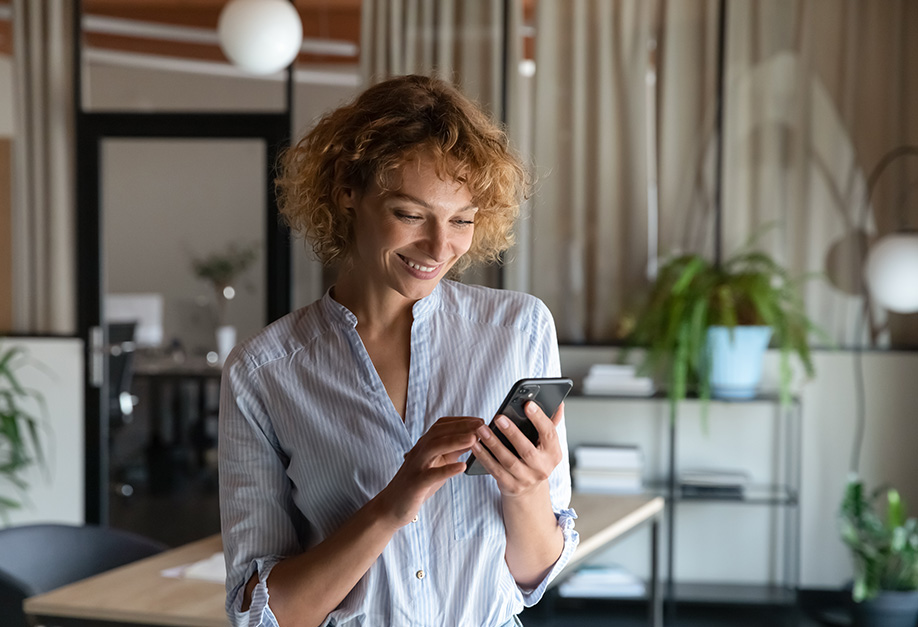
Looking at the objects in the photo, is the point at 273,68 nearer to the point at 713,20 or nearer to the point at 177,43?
the point at 177,43

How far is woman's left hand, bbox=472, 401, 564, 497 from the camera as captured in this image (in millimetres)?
1206

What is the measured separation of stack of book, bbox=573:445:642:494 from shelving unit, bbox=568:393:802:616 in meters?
0.19

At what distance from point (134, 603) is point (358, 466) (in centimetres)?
100

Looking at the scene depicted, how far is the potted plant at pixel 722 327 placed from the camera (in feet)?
13.5

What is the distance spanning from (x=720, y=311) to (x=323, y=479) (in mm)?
A: 3103

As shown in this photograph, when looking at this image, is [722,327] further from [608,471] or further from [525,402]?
[525,402]

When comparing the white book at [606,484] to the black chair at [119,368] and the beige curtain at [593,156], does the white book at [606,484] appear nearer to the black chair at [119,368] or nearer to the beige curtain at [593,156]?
the beige curtain at [593,156]

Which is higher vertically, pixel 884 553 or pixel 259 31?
pixel 259 31

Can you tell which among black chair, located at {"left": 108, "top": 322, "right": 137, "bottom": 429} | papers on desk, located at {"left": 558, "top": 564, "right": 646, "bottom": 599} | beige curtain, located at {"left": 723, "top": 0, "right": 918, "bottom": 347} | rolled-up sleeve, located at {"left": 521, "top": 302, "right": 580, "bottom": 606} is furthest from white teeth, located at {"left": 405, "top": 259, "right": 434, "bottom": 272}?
black chair, located at {"left": 108, "top": 322, "right": 137, "bottom": 429}

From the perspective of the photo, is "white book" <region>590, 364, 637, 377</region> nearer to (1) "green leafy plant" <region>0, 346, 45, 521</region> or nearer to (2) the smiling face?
(1) "green leafy plant" <region>0, 346, 45, 521</region>

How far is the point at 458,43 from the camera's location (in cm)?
471

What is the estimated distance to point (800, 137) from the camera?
448 centimetres

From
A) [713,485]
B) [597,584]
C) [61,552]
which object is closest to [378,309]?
[61,552]

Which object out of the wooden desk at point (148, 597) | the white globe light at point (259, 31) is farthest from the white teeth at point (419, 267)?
the white globe light at point (259, 31)
